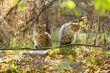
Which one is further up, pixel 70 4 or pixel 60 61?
pixel 70 4

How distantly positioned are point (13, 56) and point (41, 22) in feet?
4.83

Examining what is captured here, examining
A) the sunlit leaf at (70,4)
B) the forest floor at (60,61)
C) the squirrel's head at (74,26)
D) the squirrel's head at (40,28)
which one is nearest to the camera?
the sunlit leaf at (70,4)

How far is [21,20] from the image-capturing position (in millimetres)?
8953

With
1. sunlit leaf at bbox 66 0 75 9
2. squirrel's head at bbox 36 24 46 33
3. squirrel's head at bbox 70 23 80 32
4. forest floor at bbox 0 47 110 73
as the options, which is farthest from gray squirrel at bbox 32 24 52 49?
sunlit leaf at bbox 66 0 75 9

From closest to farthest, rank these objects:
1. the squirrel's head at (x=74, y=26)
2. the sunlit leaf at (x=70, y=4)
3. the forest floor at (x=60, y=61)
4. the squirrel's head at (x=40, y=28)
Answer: the sunlit leaf at (x=70, y=4), the forest floor at (x=60, y=61), the squirrel's head at (x=40, y=28), the squirrel's head at (x=74, y=26)

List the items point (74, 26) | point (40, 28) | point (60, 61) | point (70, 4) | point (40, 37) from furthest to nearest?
point (74, 26)
point (40, 37)
point (40, 28)
point (60, 61)
point (70, 4)

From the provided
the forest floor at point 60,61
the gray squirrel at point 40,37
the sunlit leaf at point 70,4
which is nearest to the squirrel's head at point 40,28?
the gray squirrel at point 40,37

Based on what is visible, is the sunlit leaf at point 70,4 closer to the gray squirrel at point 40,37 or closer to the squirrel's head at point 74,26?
the gray squirrel at point 40,37

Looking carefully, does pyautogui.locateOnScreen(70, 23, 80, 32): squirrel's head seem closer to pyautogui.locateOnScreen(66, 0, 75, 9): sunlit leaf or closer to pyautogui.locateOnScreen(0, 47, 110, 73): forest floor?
pyautogui.locateOnScreen(0, 47, 110, 73): forest floor

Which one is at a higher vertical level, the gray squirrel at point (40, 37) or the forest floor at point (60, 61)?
the gray squirrel at point (40, 37)

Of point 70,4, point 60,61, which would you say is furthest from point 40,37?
point 70,4

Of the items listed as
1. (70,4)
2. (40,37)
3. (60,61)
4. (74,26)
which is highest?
(70,4)

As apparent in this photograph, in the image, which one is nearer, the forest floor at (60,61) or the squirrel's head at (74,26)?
the forest floor at (60,61)

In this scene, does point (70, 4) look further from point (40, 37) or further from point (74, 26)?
point (74, 26)
